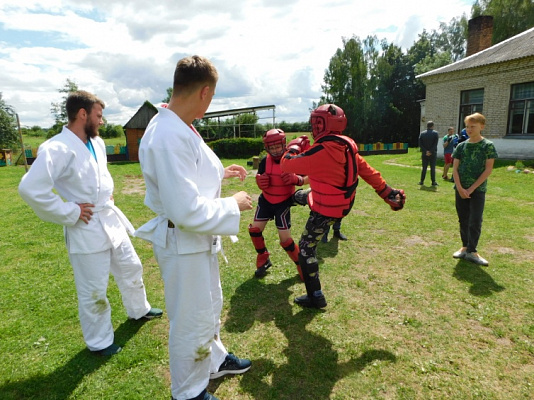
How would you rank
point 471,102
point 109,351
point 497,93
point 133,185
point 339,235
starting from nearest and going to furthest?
point 109,351
point 339,235
point 133,185
point 497,93
point 471,102

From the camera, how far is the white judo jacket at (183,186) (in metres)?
1.81

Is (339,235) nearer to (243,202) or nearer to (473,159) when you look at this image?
(473,159)

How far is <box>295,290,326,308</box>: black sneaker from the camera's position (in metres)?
3.75

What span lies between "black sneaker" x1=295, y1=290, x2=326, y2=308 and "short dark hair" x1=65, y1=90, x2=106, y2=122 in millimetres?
2897

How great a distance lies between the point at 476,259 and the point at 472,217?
0.61 m

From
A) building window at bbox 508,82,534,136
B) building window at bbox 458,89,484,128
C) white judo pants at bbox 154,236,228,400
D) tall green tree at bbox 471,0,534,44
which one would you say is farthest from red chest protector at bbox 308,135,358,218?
tall green tree at bbox 471,0,534,44

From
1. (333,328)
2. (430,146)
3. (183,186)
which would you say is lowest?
(333,328)

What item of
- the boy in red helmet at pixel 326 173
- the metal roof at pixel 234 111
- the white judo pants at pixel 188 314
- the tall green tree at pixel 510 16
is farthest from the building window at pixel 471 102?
the white judo pants at pixel 188 314

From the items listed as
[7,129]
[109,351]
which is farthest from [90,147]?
[7,129]

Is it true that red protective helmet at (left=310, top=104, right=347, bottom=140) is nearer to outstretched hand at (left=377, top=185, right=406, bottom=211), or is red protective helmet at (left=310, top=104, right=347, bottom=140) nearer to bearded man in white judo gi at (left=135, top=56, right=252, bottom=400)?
outstretched hand at (left=377, top=185, right=406, bottom=211)

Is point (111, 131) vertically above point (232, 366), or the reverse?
point (111, 131)

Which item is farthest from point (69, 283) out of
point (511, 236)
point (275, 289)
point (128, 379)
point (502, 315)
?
point (511, 236)

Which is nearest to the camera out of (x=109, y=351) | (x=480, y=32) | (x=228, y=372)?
(x=228, y=372)

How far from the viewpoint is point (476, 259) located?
4.90m
